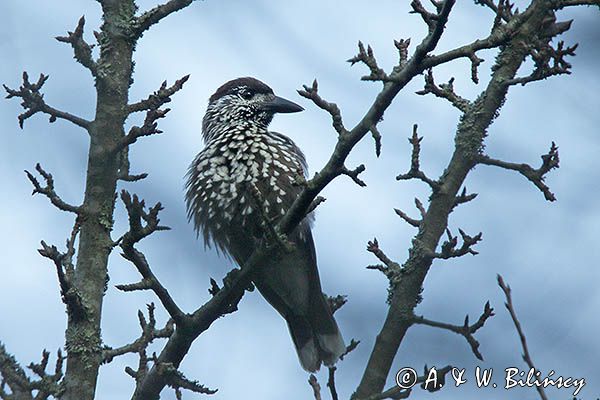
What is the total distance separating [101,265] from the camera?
4.67 metres

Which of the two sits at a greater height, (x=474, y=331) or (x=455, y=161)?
(x=455, y=161)

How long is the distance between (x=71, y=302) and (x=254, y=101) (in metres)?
2.46

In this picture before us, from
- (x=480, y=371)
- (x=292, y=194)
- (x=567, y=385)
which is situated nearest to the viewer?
(x=567, y=385)

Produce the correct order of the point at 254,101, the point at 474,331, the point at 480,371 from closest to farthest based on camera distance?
the point at 480,371 < the point at 474,331 < the point at 254,101

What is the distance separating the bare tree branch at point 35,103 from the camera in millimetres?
4879

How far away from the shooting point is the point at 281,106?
253 inches

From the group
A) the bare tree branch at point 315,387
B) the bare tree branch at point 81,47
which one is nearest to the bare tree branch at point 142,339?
the bare tree branch at point 315,387

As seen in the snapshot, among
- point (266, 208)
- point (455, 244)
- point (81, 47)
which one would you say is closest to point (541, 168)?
point (455, 244)

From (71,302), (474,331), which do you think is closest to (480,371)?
(474,331)

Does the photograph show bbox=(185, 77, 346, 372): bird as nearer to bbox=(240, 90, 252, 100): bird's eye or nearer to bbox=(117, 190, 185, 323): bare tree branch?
bbox=(240, 90, 252, 100): bird's eye

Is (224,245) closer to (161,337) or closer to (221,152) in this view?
(221,152)
